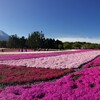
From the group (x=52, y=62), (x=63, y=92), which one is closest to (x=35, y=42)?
(x=52, y=62)

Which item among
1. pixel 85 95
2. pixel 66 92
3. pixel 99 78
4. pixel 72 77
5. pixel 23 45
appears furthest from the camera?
pixel 23 45

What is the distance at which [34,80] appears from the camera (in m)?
22.8

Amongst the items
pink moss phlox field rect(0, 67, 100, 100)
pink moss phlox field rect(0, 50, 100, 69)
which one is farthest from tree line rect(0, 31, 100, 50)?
pink moss phlox field rect(0, 67, 100, 100)

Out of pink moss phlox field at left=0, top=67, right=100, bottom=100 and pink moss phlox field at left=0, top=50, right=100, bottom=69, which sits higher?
pink moss phlox field at left=0, top=50, right=100, bottom=69

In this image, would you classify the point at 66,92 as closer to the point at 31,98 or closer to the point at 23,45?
the point at 31,98

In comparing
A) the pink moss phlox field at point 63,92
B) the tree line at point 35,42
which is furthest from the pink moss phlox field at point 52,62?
the tree line at point 35,42

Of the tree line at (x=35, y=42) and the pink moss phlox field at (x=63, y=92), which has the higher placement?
the tree line at (x=35, y=42)

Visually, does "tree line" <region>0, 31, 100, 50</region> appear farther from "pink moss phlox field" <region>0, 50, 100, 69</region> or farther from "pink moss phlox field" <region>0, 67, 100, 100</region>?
"pink moss phlox field" <region>0, 67, 100, 100</region>

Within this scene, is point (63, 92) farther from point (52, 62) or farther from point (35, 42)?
point (35, 42)

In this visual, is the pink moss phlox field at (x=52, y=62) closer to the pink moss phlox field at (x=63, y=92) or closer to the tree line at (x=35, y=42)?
the pink moss phlox field at (x=63, y=92)

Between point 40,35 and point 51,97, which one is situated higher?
point 40,35

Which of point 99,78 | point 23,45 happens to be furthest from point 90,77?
point 23,45

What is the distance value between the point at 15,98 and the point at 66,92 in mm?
3634

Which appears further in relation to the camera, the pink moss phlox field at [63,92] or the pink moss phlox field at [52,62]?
the pink moss phlox field at [52,62]
